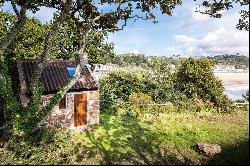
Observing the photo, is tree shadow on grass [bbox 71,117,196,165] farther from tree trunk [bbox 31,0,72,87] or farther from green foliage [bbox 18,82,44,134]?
tree trunk [bbox 31,0,72,87]

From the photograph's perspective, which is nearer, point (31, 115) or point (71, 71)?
point (31, 115)

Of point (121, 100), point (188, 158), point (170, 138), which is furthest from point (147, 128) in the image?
point (121, 100)

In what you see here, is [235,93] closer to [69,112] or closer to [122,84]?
[122,84]

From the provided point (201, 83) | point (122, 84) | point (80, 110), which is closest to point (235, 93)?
point (201, 83)

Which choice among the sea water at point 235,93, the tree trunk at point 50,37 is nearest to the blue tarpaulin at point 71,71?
the tree trunk at point 50,37

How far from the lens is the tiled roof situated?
22.5 metres

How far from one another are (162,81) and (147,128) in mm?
11462

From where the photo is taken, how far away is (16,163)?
15359 millimetres

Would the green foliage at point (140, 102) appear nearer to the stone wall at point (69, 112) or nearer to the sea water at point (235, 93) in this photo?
the stone wall at point (69, 112)

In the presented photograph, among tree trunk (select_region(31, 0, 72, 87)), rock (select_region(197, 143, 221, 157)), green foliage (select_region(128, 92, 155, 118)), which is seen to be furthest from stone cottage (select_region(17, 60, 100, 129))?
rock (select_region(197, 143, 221, 157))

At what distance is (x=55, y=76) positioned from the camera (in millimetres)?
23547

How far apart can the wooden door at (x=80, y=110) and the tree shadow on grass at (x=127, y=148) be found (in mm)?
1463

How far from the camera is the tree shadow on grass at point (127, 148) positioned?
16.7 m

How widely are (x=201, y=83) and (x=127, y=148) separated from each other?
56.6 ft
